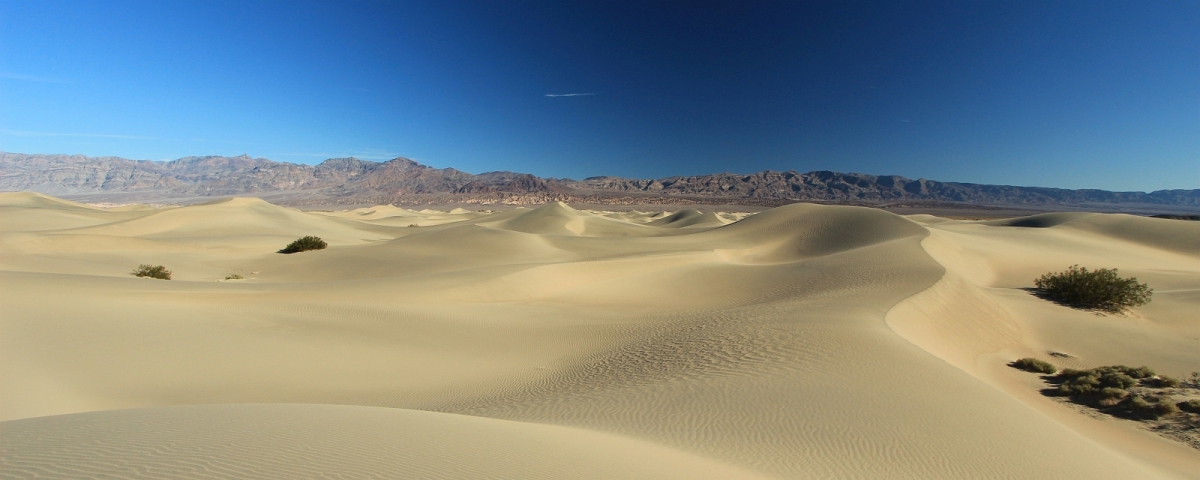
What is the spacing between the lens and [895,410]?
5.84 m

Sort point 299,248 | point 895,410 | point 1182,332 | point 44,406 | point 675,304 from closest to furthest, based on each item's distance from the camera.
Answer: point 44,406
point 895,410
point 1182,332
point 675,304
point 299,248

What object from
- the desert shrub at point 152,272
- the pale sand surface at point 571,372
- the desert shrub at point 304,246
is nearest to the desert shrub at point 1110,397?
the pale sand surface at point 571,372

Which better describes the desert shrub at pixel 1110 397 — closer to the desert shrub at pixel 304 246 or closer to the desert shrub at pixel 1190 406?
the desert shrub at pixel 1190 406

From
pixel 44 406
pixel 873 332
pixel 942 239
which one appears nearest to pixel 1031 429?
pixel 873 332

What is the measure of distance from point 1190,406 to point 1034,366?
236cm

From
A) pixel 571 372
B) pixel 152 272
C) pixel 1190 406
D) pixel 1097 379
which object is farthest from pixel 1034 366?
pixel 152 272

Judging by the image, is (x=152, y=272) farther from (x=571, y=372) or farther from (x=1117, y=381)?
(x=1117, y=381)

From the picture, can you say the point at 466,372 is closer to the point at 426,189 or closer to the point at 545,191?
the point at 545,191

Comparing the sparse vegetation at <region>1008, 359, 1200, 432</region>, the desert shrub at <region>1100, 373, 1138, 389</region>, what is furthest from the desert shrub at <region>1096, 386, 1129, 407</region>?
the desert shrub at <region>1100, 373, 1138, 389</region>

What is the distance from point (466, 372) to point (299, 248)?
69.4 ft

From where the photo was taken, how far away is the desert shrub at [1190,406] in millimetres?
7162

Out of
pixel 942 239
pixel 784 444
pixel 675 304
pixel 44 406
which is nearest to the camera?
pixel 784 444

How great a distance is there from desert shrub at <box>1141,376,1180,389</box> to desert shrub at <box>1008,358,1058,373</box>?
3.89ft

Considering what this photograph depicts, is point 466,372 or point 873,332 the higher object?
point 873,332
